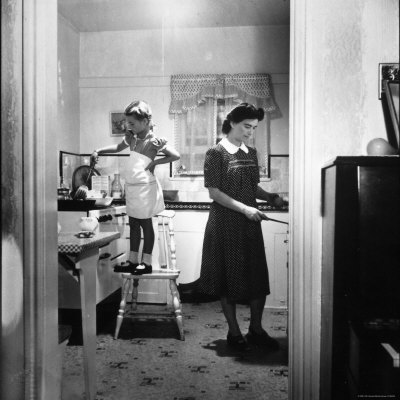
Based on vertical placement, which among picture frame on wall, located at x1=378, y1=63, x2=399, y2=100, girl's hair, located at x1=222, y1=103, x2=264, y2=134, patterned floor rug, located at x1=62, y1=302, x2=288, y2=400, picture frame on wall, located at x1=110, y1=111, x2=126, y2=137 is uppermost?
picture frame on wall, located at x1=110, y1=111, x2=126, y2=137

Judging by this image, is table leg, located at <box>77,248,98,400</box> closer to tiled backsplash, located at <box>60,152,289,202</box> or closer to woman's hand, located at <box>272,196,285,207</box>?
woman's hand, located at <box>272,196,285,207</box>

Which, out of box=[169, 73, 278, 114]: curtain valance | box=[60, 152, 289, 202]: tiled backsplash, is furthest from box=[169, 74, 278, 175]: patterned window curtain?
box=[60, 152, 289, 202]: tiled backsplash

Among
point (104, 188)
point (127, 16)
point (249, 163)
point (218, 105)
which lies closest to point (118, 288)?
point (104, 188)

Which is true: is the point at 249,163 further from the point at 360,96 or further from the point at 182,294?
the point at 182,294

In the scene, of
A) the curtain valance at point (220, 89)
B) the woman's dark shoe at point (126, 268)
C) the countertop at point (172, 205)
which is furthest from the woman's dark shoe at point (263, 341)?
the curtain valance at point (220, 89)

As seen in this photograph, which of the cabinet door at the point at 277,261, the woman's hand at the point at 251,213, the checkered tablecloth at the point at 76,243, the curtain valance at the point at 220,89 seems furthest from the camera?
the curtain valance at the point at 220,89

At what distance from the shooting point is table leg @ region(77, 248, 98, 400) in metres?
2.22

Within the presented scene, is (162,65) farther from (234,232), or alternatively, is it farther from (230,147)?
(234,232)

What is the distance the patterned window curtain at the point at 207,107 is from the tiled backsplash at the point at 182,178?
11cm

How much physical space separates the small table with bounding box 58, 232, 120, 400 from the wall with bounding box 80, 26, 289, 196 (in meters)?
3.07

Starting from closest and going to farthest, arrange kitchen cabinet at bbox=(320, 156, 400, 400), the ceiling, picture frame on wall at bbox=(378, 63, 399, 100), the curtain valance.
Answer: kitchen cabinet at bbox=(320, 156, 400, 400), picture frame on wall at bbox=(378, 63, 399, 100), the ceiling, the curtain valance

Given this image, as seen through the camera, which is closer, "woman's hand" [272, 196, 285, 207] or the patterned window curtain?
"woman's hand" [272, 196, 285, 207]

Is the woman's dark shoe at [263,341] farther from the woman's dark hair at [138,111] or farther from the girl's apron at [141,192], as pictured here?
the woman's dark hair at [138,111]

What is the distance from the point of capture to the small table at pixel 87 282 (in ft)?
7.00
